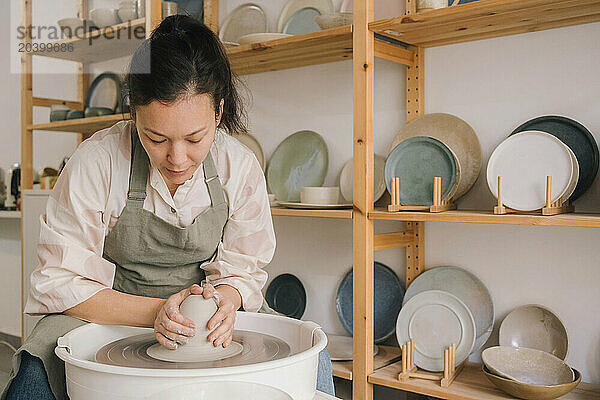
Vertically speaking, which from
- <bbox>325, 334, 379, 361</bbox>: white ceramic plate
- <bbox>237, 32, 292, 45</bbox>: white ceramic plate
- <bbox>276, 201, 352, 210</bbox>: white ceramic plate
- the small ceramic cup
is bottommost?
<bbox>325, 334, 379, 361</bbox>: white ceramic plate

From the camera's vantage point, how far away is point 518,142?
1.70m

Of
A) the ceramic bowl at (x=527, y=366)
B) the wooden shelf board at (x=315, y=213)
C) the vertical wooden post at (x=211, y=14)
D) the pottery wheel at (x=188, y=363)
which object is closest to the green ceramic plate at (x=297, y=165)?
the wooden shelf board at (x=315, y=213)

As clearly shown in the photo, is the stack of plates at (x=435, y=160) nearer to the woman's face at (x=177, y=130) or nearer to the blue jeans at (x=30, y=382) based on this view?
the woman's face at (x=177, y=130)

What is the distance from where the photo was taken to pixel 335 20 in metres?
1.97

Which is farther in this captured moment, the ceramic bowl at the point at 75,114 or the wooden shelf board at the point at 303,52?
the ceramic bowl at the point at 75,114

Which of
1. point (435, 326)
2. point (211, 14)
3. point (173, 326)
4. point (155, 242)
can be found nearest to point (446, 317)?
point (435, 326)

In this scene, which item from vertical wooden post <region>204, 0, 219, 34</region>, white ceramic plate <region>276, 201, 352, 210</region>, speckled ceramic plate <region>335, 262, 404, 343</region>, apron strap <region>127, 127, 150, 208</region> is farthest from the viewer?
vertical wooden post <region>204, 0, 219, 34</region>

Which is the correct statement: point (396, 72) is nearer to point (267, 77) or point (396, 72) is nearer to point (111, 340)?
point (267, 77)

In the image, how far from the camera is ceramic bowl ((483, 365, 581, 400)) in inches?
60.1

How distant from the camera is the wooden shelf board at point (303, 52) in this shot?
191cm

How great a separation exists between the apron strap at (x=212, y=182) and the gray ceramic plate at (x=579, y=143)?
37.3 inches

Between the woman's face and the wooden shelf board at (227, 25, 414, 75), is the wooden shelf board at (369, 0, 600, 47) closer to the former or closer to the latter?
Answer: the wooden shelf board at (227, 25, 414, 75)

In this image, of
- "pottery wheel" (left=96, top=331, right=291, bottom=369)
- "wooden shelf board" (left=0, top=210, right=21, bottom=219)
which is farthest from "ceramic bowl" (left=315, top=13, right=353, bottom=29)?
"wooden shelf board" (left=0, top=210, right=21, bottom=219)

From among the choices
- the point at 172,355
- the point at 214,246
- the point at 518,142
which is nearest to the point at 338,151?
the point at 518,142
